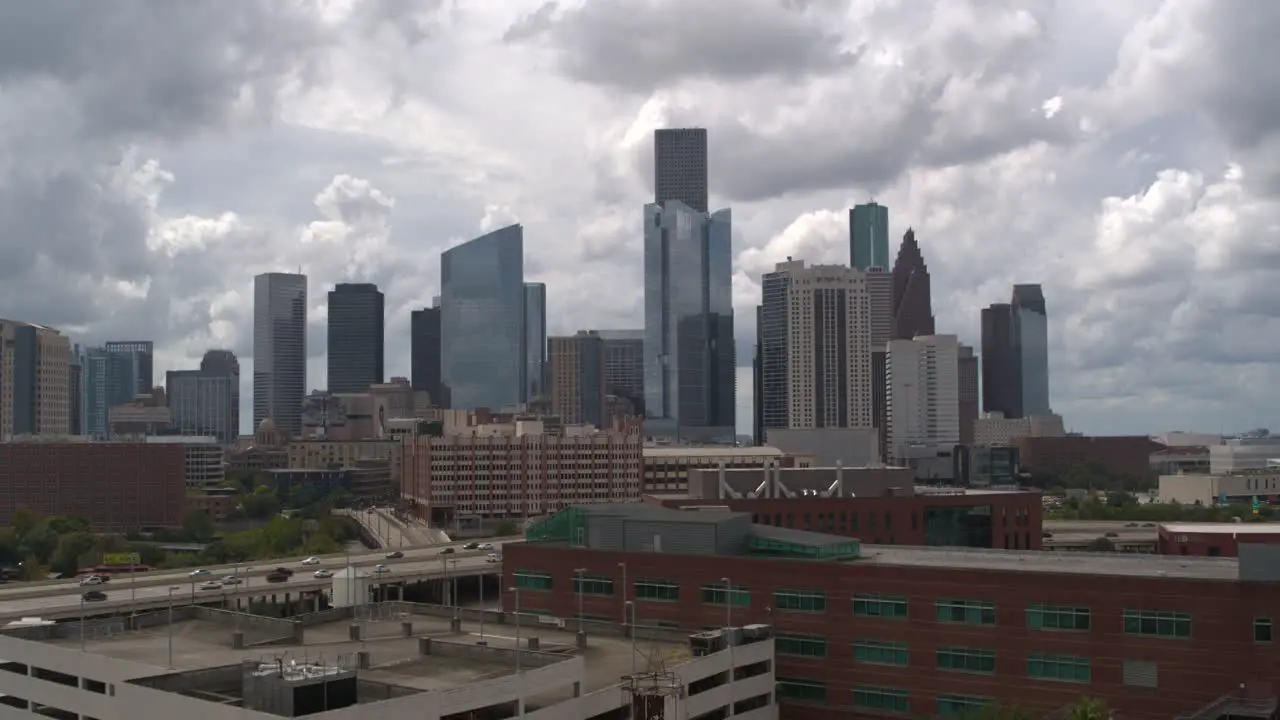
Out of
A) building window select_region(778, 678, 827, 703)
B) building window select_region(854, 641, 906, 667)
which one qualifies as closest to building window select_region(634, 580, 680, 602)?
building window select_region(778, 678, 827, 703)

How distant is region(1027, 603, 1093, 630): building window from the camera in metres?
62.4

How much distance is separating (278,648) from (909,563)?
109 ft

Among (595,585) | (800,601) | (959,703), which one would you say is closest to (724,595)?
(800,601)

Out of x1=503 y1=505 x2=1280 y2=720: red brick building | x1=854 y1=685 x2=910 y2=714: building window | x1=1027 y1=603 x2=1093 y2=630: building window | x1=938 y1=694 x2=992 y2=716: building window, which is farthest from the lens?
x1=854 y1=685 x2=910 y2=714: building window

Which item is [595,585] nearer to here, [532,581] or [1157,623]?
[532,581]

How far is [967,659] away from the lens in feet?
214

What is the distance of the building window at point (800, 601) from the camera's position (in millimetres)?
69812

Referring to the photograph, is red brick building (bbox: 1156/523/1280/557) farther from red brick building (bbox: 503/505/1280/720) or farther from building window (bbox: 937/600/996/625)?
building window (bbox: 937/600/996/625)

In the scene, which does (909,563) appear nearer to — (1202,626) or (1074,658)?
(1074,658)

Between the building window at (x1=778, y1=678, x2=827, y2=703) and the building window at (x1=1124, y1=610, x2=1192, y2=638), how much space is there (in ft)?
52.5

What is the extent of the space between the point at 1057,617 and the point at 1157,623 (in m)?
4.60

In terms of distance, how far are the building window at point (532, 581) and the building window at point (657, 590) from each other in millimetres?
6946

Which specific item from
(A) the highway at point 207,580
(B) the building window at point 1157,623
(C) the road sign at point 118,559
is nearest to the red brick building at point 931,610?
(B) the building window at point 1157,623

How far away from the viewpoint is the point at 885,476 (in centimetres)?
15175
